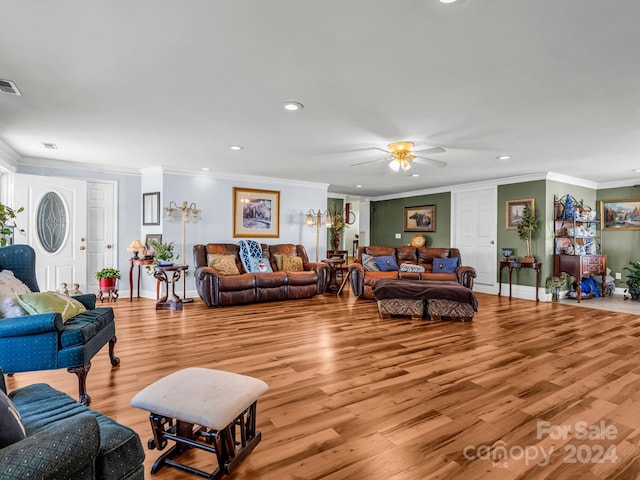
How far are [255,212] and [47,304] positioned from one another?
482 centimetres

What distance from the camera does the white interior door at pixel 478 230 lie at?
7.45m

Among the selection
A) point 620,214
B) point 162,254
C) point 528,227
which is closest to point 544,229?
point 528,227

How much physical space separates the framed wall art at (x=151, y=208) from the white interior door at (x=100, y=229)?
19.6 inches

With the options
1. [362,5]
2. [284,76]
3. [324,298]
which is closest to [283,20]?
[362,5]

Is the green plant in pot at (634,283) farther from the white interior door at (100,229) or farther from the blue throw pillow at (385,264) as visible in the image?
the white interior door at (100,229)

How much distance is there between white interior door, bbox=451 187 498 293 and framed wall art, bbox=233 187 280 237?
4129 mm

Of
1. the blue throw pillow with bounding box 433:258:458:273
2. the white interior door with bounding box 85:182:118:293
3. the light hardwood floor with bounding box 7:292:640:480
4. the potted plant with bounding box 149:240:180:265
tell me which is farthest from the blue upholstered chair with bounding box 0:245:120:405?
the blue throw pillow with bounding box 433:258:458:273

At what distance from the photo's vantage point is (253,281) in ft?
19.8

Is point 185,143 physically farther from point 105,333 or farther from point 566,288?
point 566,288

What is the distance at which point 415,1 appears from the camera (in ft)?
5.90

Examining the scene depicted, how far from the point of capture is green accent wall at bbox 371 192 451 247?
8.42m

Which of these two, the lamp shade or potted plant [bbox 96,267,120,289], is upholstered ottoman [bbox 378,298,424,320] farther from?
potted plant [bbox 96,267,120,289]

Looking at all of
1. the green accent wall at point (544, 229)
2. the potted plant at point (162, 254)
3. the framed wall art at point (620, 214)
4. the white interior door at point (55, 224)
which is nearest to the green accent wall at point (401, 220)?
the green accent wall at point (544, 229)

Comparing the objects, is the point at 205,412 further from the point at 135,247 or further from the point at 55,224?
the point at 55,224
